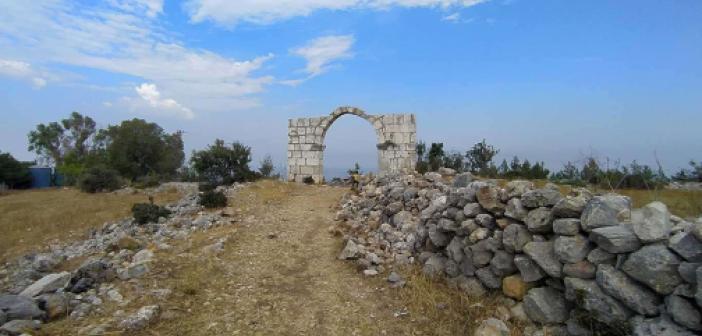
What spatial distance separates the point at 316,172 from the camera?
18.5 metres

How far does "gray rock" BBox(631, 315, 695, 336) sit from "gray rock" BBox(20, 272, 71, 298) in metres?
6.98

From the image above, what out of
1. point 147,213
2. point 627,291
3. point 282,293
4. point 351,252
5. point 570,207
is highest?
point 570,207

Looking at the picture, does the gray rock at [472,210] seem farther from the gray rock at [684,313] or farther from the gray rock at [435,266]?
the gray rock at [684,313]

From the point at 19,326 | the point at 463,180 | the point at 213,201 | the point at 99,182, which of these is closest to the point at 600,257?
the point at 463,180

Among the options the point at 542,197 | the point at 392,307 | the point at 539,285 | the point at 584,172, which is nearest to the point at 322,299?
the point at 392,307

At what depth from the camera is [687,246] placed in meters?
3.44

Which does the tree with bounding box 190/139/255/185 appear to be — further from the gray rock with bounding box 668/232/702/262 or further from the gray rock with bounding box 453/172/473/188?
the gray rock with bounding box 668/232/702/262

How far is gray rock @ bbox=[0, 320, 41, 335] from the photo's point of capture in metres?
4.52

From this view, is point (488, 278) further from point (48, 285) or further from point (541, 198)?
point (48, 285)

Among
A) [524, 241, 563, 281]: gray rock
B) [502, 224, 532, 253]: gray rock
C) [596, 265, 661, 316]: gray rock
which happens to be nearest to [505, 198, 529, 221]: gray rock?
[502, 224, 532, 253]: gray rock

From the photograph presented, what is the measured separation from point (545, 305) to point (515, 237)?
85cm

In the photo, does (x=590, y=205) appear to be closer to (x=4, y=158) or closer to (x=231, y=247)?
(x=231, y=247)

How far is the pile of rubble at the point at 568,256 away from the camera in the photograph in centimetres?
349

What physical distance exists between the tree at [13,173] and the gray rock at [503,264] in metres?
34.1
